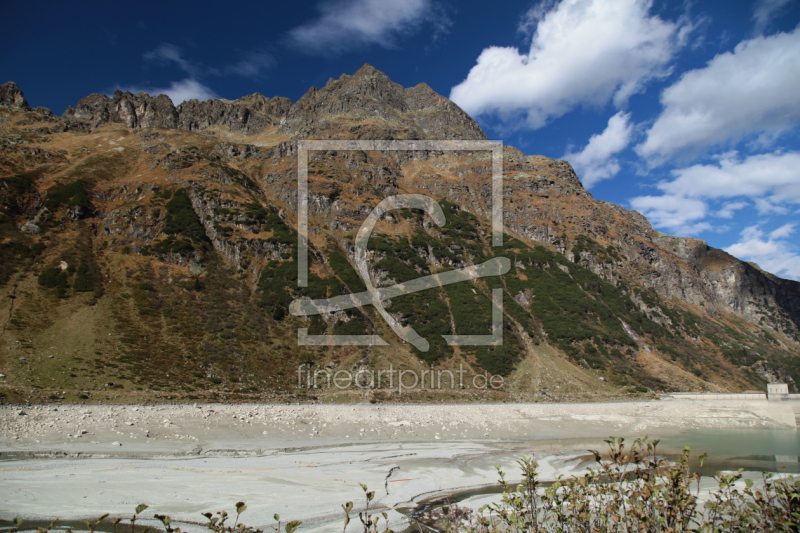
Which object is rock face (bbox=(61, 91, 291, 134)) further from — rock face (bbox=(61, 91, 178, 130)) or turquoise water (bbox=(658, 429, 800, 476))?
turquoise water (bbox=(658, 429, 800, 476))

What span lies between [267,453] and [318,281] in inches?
1838

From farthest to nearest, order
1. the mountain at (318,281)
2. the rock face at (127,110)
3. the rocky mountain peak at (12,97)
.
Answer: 1. the rock face at (127,110)
2. the rocky mountain peak at (12,97)
3. the mountain at (318,281)

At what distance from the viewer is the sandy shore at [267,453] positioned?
12.7 meters

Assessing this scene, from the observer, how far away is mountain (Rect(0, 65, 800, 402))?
45375 millimetres

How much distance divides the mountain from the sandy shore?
11426mm

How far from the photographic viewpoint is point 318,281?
66.5 metres

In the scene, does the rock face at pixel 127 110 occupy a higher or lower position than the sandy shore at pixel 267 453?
higher

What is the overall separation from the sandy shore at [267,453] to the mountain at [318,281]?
37.5 ft

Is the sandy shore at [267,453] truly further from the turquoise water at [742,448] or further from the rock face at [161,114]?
the rock face at [161,114]

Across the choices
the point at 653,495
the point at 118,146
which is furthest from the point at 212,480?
the point at 118,146

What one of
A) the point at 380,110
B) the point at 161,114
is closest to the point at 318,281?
the point at 380,110

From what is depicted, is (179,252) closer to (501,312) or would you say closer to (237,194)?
(237,194)

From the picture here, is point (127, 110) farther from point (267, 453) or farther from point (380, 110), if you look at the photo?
point (267, 453)

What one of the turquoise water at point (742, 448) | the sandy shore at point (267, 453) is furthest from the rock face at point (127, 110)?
the turquoise water at point (742, 448)
